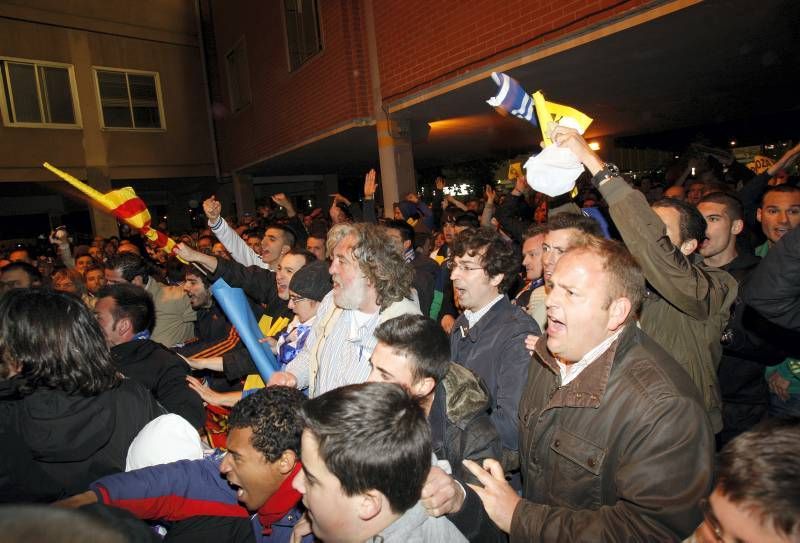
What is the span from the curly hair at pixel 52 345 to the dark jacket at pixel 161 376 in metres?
0.68

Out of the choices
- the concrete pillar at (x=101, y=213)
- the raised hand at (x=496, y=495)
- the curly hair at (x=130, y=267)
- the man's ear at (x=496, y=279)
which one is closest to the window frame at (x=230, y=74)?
the concrete pillar at (x=101, y=213)

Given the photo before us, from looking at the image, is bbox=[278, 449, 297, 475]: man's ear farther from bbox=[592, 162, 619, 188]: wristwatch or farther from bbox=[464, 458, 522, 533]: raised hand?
bbox=[592, 162, 619, 188]: wristwatch

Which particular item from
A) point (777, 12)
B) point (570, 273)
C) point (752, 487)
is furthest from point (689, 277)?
point (777, 12)

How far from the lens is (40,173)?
49.5 feet

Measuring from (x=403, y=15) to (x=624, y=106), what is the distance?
6.06 metres

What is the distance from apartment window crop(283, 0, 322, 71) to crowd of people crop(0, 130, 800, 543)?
Result: 26.6ft

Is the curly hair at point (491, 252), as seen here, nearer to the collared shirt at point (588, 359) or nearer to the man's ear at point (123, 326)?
the collared shirt at point (588, 359)

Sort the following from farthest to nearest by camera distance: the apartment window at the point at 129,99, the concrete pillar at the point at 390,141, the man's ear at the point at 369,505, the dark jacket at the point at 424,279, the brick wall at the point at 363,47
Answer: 1. the apartment window at the point at 129,99
2. the concrete pillar at the point at 390,141
3. the brick wall at the point at 363,47
4. the dark jacket at the point at 424,279
5. the man's ear at the point at 369,505

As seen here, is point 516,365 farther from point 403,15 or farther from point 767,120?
point 767,120

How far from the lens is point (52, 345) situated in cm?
208

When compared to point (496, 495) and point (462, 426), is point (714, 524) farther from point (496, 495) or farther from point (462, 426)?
point (462, 426)

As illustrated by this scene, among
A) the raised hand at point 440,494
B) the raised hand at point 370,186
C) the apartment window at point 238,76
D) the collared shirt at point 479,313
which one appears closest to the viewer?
the raised hand at point 440,494

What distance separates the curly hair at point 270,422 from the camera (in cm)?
195

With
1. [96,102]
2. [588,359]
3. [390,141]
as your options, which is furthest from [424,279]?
[96,102]
